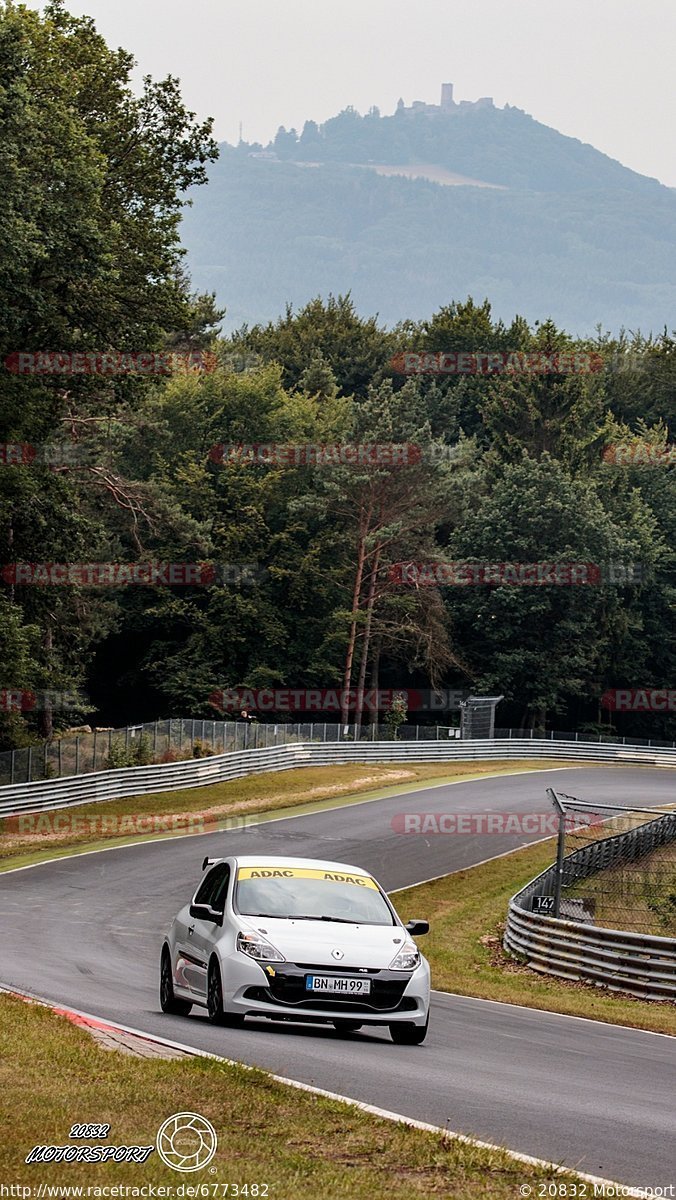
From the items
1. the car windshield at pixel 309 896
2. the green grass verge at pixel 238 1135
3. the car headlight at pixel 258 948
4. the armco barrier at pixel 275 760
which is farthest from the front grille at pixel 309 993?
the armco barrier at pixel 275 760

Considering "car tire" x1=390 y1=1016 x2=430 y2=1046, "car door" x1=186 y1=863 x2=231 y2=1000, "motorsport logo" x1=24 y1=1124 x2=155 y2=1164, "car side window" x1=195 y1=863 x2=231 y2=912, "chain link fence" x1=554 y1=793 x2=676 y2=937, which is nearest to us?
"motorsport logo" x1=24 y1=1124 x2=155 y2=1164

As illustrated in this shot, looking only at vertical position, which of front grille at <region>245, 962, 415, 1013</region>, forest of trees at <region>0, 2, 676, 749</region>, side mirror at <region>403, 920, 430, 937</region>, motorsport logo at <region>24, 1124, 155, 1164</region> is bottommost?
front grille at <region>245, 962, 415, 1013</region>

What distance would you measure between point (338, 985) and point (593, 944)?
34.4 ft

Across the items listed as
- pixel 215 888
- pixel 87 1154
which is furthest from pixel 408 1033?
pixel 87 1154

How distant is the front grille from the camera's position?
12516 mm

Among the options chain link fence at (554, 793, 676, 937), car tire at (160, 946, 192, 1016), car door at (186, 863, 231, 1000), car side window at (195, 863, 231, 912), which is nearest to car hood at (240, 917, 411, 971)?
car door at (186, 863, 231, 1000)

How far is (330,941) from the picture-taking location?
12828 mm

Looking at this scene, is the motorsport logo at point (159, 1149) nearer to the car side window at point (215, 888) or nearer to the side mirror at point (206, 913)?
the side mirror at point (206, 913)

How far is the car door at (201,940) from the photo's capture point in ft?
43.4

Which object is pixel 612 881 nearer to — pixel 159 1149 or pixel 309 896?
pixel 309 896

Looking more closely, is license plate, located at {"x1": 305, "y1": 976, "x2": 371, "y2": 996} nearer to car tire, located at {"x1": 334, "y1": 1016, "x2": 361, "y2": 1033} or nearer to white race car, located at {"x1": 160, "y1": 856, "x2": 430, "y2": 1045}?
white race car, located at {"x1": 160, "y1": 856, "x2": 430, "y2": 1045}

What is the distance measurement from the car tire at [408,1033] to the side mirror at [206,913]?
1770mm

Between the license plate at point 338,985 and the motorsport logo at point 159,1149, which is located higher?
the motorsport logo at point 159,1149

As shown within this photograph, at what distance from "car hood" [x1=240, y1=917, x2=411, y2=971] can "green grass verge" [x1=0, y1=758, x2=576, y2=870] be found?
22223mm
